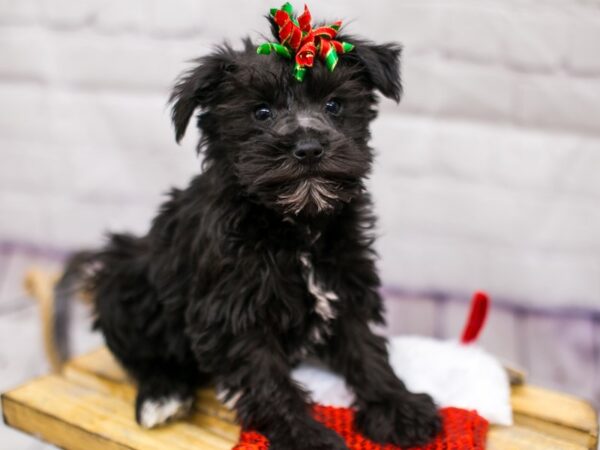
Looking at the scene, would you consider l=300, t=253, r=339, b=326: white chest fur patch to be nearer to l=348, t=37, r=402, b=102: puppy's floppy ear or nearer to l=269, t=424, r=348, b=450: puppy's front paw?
l=269, t=424, r=348, b=450: puppy's front paw

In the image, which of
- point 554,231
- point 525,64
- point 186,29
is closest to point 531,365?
point 554,231

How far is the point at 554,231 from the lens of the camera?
308 cm

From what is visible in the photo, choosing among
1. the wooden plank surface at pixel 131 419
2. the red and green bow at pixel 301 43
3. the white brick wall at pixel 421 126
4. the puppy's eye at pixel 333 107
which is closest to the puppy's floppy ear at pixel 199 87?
the red and green bow at pixel 301 43

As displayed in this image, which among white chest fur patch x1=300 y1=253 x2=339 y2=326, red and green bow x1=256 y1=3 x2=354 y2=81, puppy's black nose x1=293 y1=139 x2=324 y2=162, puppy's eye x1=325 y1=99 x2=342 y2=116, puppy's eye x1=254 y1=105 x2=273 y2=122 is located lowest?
white chest fur patch x1=300 y1=253 x2=339 y2=326

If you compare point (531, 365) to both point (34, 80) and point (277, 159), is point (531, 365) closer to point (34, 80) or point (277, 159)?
point (277, 159)

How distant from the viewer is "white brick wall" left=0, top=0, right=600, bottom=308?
2920 mm

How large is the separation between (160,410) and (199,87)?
40.8 inches

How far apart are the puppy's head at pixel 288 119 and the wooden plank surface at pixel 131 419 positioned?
831 mm

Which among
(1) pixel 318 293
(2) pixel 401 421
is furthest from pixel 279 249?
(2) pixel 401 421

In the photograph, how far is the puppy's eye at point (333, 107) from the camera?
202 centimetres

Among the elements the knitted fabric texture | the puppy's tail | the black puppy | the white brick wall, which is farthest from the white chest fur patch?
the white brick wall

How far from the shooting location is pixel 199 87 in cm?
200

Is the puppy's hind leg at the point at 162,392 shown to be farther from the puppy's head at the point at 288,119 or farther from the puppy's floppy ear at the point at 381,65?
the puppy's floppy ear at the point at 381,65

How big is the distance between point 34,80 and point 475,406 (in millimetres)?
2599
